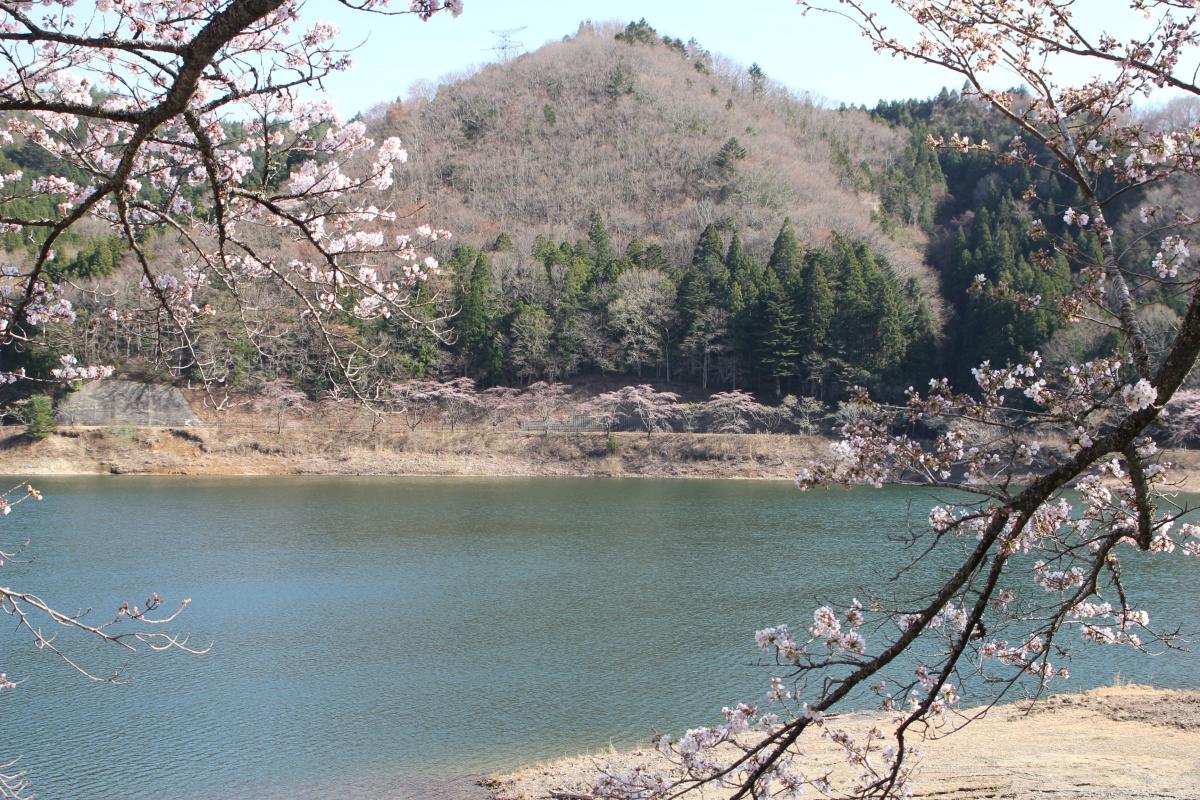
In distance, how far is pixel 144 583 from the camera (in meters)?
15.3

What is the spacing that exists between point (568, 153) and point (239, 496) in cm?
4053

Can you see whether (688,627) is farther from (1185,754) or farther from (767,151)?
(767,151)

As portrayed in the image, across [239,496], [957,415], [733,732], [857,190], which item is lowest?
[239,496]

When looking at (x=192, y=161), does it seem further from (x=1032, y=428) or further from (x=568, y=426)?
(x=568, y=426)

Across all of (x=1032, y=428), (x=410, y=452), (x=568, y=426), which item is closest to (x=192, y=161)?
(x=1032, y=428)

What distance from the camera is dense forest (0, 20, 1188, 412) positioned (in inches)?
1395

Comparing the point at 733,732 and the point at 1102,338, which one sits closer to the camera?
the point at 733,732

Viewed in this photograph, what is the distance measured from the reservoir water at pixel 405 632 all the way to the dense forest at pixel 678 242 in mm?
4793

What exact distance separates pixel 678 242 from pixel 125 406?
2748 centimetres

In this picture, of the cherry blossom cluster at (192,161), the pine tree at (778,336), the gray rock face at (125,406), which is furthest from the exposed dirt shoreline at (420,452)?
the cherry blossom cluster at (192,161)

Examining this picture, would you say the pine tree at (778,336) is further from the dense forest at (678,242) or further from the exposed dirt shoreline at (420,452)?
the exposed dirt shoreline at (420,452)

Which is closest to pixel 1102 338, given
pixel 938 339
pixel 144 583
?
pixel 938 339

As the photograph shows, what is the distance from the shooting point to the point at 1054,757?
24.0ft

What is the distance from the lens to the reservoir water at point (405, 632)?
8.84 m
